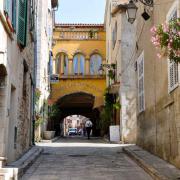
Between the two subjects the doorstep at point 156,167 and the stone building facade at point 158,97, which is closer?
the doorstep at point 156,167

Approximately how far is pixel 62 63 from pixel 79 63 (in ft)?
4.60

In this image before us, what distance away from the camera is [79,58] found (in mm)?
35000

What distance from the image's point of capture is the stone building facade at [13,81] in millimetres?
9498

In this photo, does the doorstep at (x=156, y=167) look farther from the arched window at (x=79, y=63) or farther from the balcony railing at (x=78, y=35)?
the balcony railing at (x=78, y=35)

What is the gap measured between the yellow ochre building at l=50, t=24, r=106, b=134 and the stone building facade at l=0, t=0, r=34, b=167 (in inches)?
739

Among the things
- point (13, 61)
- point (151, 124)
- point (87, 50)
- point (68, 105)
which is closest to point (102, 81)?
point (87, 50)

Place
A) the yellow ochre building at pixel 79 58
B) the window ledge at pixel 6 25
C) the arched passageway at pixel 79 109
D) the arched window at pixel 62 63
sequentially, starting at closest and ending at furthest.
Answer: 1. the window ledge at pixel 6 25
2. the yellow ochre building at pixel 79 58
3. the arched window at pixel 62 63
4. the arched passageway at pixel 79 109

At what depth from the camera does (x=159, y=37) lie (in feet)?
22.7

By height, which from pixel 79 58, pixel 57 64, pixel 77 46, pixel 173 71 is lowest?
pixel 173 71

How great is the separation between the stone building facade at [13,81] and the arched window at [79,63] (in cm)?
1978

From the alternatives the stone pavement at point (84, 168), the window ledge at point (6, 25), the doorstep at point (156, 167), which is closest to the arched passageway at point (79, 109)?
the stone pavement at point (84, 168)

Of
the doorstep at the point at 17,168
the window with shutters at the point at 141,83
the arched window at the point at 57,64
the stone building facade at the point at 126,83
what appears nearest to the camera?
the doorstep at the point at 17,168

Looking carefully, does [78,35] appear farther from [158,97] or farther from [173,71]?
[173,71]

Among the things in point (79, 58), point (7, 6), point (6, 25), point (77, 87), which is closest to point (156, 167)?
point (6, 25)
